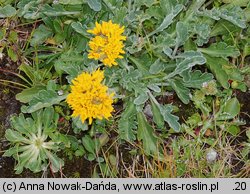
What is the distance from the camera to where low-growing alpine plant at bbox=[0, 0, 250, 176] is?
296cm

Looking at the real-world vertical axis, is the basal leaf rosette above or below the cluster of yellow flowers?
below

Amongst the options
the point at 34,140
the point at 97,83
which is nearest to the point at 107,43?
the point at 97,83

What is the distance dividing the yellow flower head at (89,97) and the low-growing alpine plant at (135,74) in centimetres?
9

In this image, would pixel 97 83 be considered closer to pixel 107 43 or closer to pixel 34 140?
pixel 107 43

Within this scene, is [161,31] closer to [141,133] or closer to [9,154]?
[141,133]

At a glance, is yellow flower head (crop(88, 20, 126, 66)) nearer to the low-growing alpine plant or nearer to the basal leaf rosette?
the low-growing alpine plant

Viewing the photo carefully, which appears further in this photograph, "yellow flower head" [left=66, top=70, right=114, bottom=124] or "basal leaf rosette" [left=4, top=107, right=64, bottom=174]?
"basal leaf rosette" [left=4, top=107, right=64, bottom=174]

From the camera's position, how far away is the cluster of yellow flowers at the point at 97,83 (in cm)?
271

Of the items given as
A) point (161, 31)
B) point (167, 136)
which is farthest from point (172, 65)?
point (167, 136)

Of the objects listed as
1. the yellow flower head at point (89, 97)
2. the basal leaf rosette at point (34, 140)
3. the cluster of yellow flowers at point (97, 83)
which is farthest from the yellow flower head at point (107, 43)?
the basal leaf rosette at point (34, 140)

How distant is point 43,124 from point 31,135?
0.30 ft

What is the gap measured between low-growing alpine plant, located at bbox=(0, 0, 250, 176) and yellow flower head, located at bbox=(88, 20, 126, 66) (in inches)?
1.7

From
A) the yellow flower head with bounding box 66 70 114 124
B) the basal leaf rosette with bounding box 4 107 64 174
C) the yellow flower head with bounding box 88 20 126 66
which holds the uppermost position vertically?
the yellow flower head with bounding box 88 20 126 66

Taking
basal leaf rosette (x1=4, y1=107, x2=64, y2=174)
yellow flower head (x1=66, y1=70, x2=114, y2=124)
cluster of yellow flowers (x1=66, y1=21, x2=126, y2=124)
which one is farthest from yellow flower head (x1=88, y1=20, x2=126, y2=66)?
basal leaf rosette (x1=4, y1=107, x2=64, y2=174)
